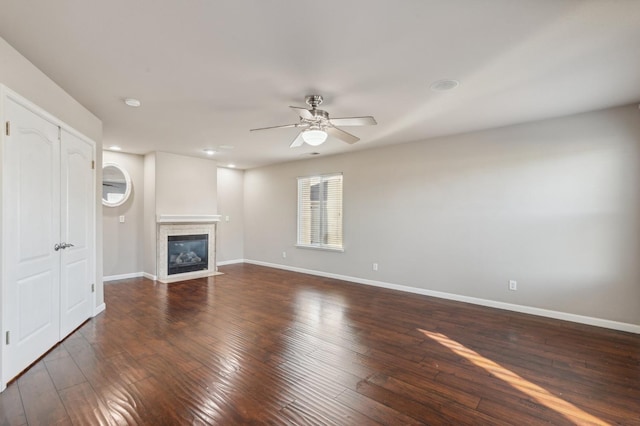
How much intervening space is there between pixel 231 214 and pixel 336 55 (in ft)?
20.5

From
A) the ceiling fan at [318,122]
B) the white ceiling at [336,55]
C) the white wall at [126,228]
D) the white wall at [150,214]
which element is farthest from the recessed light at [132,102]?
Answer: the white wall at [126,228]

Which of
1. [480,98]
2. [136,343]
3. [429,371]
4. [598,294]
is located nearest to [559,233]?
[598,294]

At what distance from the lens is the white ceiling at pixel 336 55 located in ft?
6.04

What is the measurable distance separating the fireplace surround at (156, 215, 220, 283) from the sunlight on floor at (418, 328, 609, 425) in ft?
17.1

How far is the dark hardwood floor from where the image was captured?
1.93m

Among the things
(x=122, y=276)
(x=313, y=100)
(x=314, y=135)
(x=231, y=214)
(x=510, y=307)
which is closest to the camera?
(x=314, y=135)

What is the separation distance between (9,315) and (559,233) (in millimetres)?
5753

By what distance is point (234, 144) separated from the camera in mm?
5258

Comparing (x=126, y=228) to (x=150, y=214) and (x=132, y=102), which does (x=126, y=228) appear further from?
(x=132, y=102)

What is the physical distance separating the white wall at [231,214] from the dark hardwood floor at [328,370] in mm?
3632

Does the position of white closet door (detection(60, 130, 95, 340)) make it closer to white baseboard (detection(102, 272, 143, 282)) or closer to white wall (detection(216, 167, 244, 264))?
white baseboard (detection(102, 272, 143, 282))

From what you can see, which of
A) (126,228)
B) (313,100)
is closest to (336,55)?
(313,100)

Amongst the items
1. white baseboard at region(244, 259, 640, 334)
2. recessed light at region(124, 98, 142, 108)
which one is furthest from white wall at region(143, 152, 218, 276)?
white baseboard at region(244, 259, 640, 334)

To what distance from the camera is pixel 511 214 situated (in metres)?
4.11
